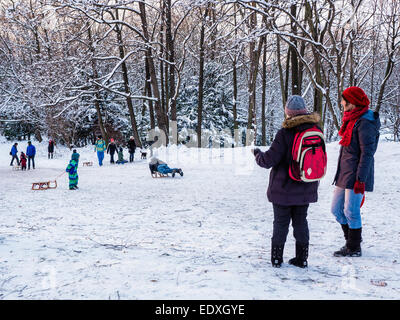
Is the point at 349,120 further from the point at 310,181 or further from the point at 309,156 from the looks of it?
the point at 310,181

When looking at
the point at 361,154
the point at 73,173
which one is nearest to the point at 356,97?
the point at 361,154

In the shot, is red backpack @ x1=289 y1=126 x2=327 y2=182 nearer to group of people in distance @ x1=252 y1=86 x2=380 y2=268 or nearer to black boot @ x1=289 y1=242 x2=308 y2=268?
group of people in distance @ x1=252 y1=86 x2=380 y2=268

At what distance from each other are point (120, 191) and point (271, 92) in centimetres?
3273

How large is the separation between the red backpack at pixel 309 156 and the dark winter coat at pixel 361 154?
0.66 metres

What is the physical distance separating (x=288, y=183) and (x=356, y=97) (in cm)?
138

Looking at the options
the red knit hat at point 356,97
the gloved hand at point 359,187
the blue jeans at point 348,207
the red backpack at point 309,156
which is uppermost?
the red knit hat at point 356,97

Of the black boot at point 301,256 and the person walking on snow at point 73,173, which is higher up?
the person walking on snow at point 73,173

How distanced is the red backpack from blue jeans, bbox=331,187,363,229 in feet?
2.64

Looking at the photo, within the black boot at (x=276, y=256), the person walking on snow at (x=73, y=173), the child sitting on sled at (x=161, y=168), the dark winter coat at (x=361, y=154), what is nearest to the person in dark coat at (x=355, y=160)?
the dark winter coat at (x=361, y=154)

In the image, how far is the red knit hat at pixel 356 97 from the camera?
373 centimetres

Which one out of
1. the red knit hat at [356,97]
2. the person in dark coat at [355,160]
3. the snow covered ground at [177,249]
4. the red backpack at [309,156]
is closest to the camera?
the snow covered ground at [177,249]

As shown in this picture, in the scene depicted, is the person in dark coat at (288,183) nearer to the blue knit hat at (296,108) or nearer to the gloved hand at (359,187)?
the blue knit hat at (296,108)

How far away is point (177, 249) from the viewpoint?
4.40m
